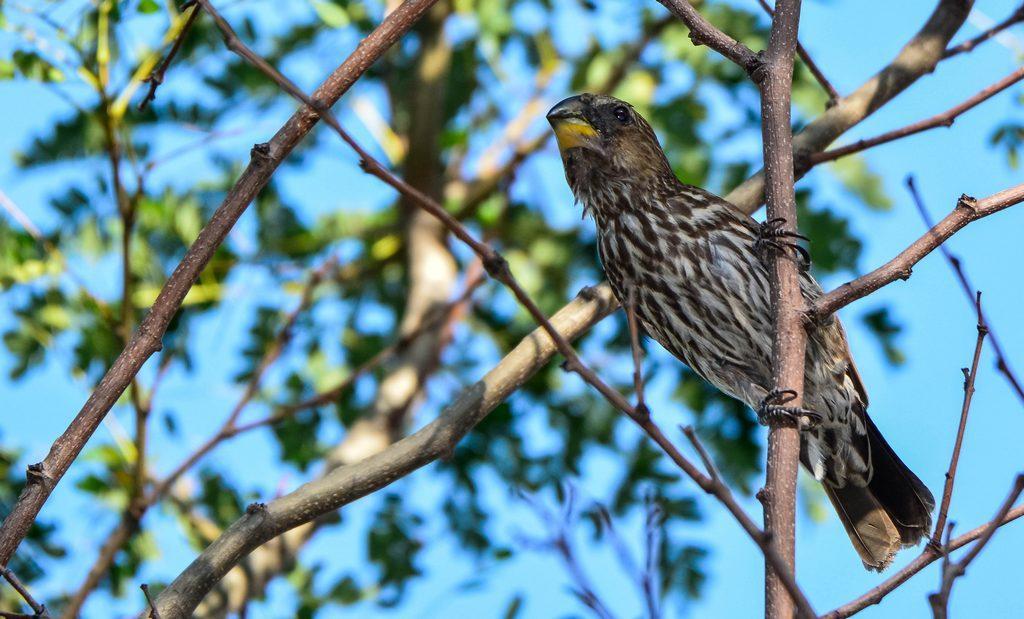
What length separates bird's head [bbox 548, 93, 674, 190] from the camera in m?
3.45

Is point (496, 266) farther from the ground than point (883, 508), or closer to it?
closer to it

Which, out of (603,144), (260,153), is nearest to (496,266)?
(260,153)

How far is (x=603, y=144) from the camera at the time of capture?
351cm

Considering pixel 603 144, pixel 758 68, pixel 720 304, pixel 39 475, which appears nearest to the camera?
pixel 39 475

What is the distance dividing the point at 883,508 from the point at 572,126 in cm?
133

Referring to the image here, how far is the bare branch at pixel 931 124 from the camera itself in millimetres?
2878

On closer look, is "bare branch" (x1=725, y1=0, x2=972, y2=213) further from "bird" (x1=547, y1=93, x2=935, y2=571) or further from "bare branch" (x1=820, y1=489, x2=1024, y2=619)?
"bare branch" (x1=820, y1=489, x2=1024, y2=619)

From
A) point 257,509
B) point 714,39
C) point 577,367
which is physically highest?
point 714,39

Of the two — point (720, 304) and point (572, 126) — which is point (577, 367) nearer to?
point (720, 304)

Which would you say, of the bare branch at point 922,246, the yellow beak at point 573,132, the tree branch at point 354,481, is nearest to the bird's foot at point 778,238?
the bare branch at point 922,246

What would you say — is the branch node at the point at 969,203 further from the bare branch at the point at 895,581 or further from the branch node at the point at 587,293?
the branch node at the point at 587,293

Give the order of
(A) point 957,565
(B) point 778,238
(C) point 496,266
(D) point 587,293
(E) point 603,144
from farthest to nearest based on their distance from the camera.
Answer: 1. (E) point 603,144
2. (D) point 587,293
3. (B) point 778,238
4. (C) point 496,266
5. (A) point 957,565

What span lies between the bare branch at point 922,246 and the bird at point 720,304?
79 centimetres

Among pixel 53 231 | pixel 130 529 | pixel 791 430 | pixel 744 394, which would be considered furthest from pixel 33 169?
pixel 791 430
